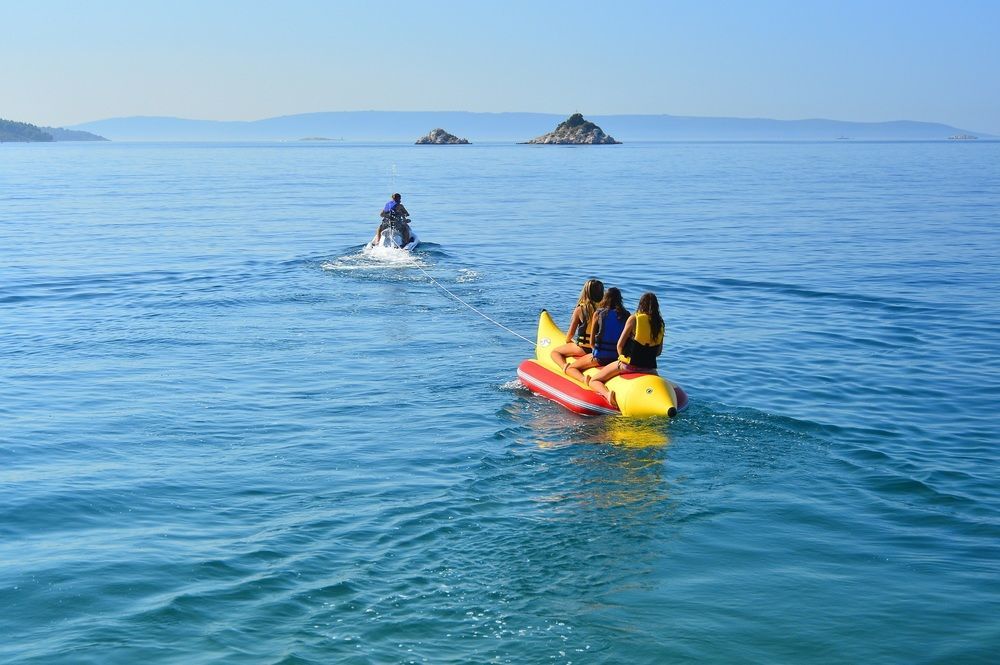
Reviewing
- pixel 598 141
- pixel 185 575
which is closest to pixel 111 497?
pixel 185 575

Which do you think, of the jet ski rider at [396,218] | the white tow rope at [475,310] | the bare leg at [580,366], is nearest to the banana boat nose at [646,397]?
the bare leg at [580,366]

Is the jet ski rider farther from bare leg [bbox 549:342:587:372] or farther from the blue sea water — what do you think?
bare leg [bbox 549:342:587:372]

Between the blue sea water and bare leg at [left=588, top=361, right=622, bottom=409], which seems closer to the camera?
the blue sea water

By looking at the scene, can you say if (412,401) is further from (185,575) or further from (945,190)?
(945,190)

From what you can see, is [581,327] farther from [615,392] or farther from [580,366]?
[615,392]

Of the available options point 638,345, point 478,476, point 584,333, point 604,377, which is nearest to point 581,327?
point 584,333

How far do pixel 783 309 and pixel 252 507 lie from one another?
13723 millimetres

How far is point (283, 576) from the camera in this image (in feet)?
26.4

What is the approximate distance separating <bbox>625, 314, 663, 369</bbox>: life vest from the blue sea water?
2.73ft

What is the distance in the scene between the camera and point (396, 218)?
2798cm

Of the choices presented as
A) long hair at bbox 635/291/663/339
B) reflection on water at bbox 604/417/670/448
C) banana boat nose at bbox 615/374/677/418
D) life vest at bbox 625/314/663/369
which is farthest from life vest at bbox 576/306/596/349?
reflection on water at bbox 604/417/670/448

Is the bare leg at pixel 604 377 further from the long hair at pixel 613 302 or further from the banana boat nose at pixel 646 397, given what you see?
the long hair at pixel 613 302

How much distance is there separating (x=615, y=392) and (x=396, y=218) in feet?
54.7

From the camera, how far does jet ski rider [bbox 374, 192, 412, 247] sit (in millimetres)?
27702
